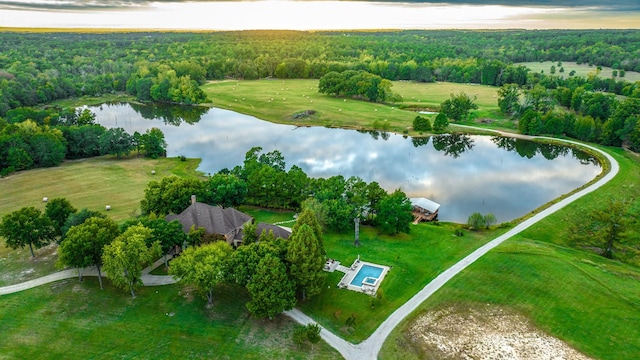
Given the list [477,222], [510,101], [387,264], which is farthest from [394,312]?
[510,101]

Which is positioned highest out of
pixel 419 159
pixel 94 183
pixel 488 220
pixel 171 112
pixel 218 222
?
pixel 218 222

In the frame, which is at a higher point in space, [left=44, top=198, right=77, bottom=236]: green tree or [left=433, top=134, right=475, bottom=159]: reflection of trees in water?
[left=44, top=198, right=77, bottom=236]: green tree

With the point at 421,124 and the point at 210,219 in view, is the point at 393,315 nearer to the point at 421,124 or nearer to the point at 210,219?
the point at 210,219

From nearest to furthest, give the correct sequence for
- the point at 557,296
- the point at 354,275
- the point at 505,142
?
1. the point at 557,296
2. the point at 354,275
3. the point at 505,142

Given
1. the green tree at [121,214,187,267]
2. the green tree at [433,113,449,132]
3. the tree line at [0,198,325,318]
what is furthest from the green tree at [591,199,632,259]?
the green tree at [433,113,449,132]

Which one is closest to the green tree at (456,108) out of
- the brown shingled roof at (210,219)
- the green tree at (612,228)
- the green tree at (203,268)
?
the green tree at (612,228)

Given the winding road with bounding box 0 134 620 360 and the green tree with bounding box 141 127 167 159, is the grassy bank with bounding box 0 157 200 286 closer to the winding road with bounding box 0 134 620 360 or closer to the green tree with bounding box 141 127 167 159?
the green tree with bounding box 141 127 167 159
